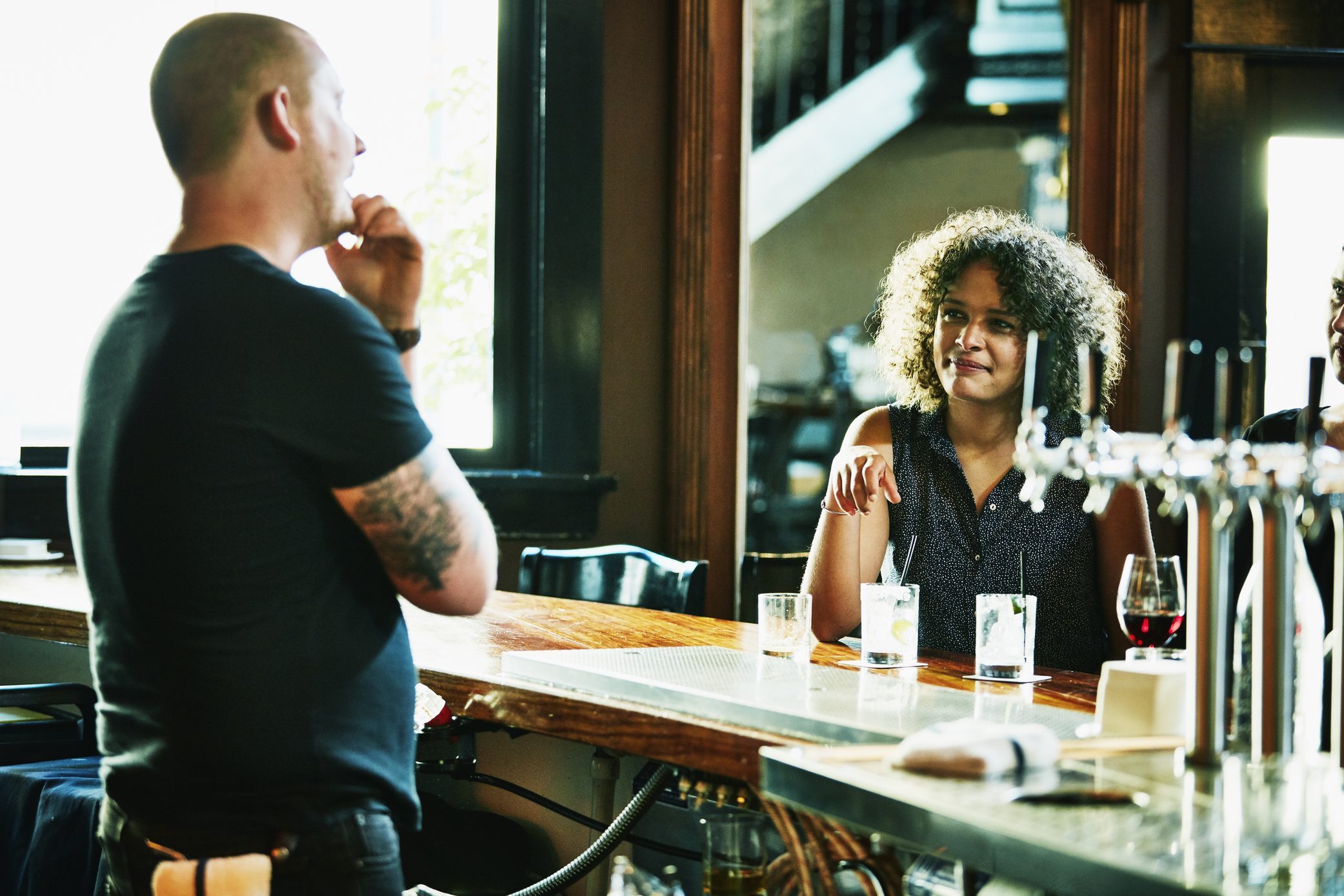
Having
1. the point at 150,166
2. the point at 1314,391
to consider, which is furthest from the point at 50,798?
the point at 150,166

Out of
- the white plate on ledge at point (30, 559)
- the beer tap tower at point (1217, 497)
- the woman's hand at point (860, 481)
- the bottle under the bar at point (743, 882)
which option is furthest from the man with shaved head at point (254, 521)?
the white plate on ledge at point (30, 559)

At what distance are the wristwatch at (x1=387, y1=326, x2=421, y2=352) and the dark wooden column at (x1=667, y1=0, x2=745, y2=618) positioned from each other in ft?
6.78

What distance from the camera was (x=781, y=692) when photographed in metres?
1.49

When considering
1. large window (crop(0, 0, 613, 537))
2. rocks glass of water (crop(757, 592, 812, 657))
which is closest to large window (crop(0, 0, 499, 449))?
large window (crop(0, 0, 613, 537))


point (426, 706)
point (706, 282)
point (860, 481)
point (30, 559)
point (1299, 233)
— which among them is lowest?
point (426, 706)

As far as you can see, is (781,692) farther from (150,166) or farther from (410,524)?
(150,166)

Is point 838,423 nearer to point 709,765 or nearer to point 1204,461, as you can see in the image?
point 709,765

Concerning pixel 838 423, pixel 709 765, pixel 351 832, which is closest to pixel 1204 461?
pixel 709 765

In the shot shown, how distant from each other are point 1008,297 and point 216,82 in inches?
57.8

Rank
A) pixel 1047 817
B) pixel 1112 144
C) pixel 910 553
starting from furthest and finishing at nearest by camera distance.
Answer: pixel 1112 144 < pixel 910 553 < pixel 1047 817

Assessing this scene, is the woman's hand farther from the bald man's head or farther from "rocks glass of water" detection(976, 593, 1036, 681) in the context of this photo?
the bald man's head

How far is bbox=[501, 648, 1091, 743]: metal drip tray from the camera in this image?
1.34 m

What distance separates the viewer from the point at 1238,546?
6.69 ft

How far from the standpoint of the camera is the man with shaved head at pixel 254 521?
1.15 meters
